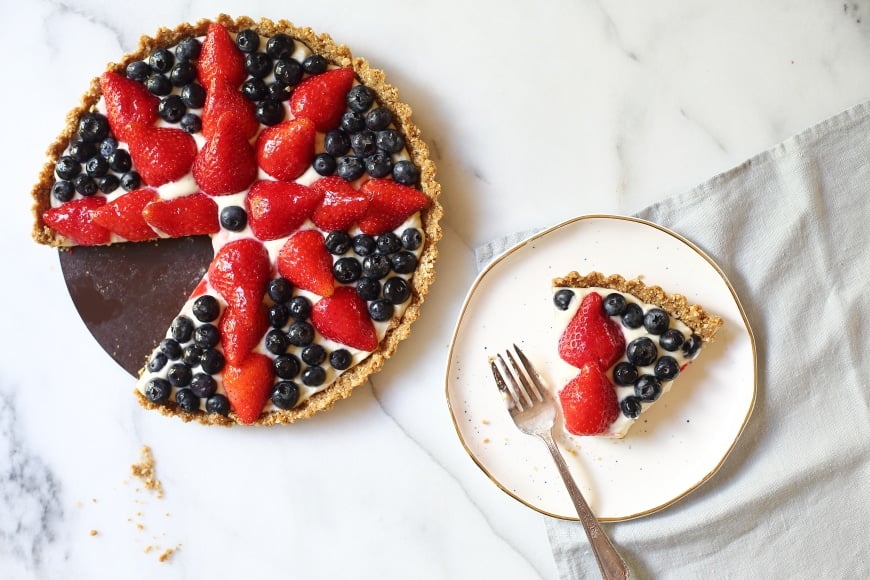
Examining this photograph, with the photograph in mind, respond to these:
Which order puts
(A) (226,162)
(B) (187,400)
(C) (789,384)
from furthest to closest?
(C) (789,384)
(B) (187,400)
(A) (226,162)

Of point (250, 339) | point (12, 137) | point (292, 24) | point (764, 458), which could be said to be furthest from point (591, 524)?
point (12, 137)

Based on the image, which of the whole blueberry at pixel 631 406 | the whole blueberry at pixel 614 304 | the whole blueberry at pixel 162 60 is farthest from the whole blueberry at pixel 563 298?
the whole blueberry at pixel 162 60

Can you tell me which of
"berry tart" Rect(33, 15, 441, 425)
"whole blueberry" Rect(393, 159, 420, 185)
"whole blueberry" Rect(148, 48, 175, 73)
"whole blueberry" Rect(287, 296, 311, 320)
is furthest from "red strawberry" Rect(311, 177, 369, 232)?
"whole blueberry" Rect(148, 48, 175, 73)

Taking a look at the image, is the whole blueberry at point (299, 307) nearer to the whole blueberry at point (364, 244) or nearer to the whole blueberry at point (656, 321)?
the whole blueberry at point (364, 244)

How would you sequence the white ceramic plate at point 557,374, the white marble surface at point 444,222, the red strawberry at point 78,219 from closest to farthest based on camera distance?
the red strawberry at point 78,219, the white ceramic plate at point 557,374, the white marble surface at point 444,222

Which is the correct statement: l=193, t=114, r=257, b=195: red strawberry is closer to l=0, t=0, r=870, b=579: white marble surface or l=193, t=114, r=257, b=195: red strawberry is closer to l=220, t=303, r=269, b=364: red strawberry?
l=220, t=303, r=269, b=364: red strawberry

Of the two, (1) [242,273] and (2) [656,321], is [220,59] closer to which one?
(1) [242,273]

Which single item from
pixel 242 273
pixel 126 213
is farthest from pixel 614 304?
pixel 126 213
